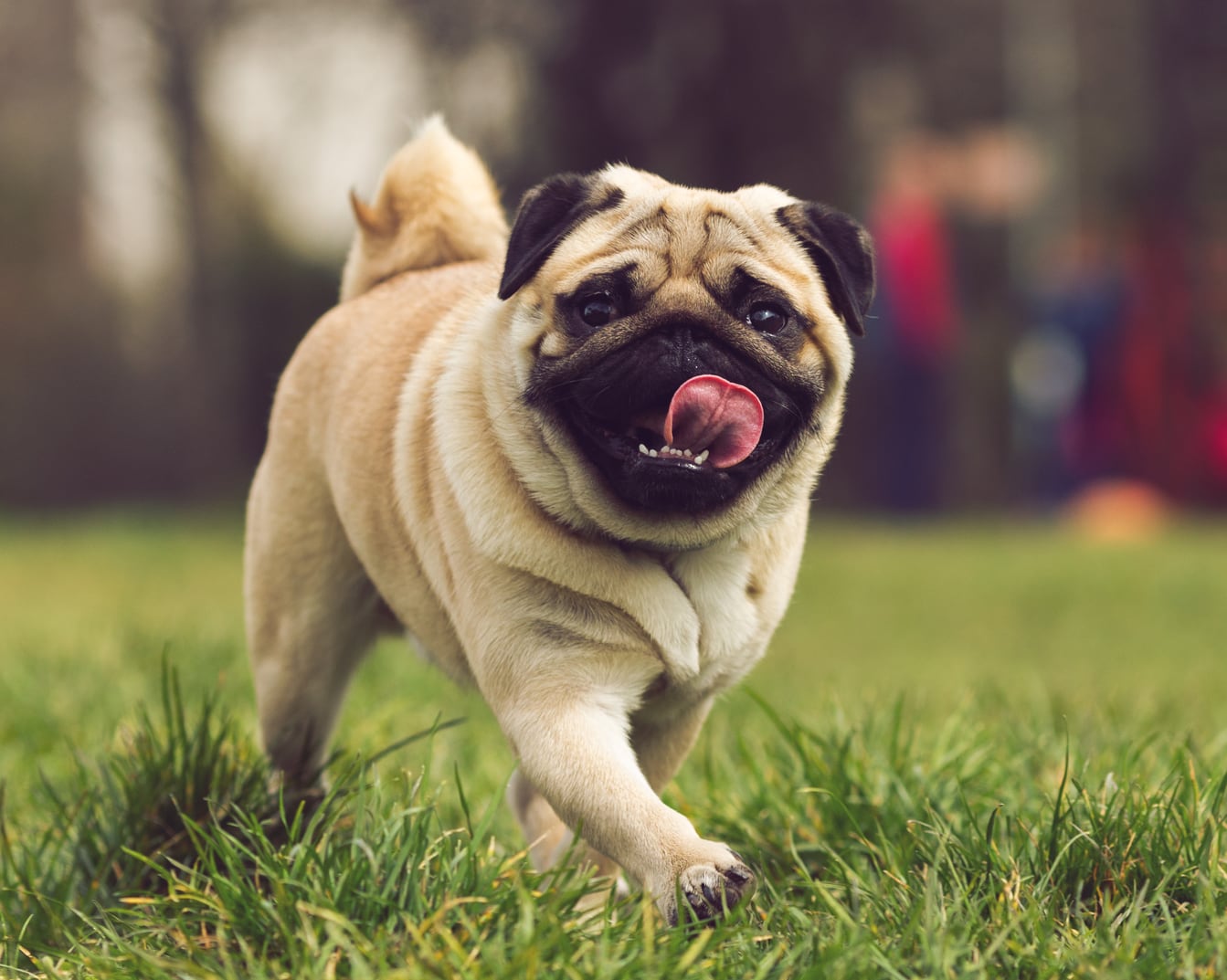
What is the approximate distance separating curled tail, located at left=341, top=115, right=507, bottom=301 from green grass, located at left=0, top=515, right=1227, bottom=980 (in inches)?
44.3

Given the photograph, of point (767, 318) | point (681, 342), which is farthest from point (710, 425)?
point (767, 318)

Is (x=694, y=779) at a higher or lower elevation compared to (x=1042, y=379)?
higher

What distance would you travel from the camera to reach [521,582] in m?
2.65

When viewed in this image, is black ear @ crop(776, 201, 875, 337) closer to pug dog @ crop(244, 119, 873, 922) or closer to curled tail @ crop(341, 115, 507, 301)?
pug dog @ crop(244, 119, 873, 922)

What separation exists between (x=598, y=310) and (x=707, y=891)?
1057 mm

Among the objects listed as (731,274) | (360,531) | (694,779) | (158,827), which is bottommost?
(694,779)

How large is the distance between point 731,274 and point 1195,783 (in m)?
1.28

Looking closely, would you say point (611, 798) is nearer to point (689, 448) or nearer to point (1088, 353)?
point (689, 448)

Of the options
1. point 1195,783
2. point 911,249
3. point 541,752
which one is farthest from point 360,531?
point 911,249

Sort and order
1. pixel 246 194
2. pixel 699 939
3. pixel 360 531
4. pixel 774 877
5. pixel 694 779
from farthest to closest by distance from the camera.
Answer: pixel 246 194 < pixel 694 779 < pixel 360 531 < pixel 774 877 < pixel 699 939

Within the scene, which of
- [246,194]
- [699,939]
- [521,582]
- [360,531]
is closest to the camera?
[699,939]

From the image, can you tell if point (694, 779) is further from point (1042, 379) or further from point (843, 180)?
point (1042, 379)

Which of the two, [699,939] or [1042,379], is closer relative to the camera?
[699,939]

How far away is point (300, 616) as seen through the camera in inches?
130
